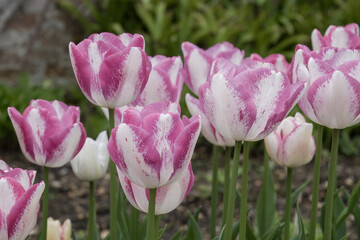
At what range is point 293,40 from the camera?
455 centimetres

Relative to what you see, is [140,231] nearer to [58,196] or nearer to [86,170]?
[86,170]

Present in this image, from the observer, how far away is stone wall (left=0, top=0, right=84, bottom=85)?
4254 millimetres

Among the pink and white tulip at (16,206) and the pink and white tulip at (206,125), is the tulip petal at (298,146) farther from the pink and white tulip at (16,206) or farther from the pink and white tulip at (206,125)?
the pink and white tulip at (16,206)

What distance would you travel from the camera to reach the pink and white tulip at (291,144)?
147 cm

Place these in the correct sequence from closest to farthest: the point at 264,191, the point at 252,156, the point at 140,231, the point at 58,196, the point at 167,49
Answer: the point at 140,231, the point at 264,191, the point at 58,196, the point at 252,156, the point at 167,49

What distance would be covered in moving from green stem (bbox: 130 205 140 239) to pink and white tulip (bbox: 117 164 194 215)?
454mm

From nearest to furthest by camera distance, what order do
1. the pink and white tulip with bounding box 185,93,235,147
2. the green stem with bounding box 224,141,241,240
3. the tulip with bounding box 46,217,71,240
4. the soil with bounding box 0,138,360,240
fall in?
1. the green stem with bounding box 224,141,241,240
2. the pink and white tulip with bounding box 185,93,235,147
3. the tulip with bounding box 46,217,71,240
4. the soil with bounding box 0,138,360,240

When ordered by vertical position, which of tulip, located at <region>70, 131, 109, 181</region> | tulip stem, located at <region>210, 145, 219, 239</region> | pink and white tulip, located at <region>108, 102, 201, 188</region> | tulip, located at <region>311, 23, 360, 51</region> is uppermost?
tulip, located at <region>311, 23, 360, 51</region>

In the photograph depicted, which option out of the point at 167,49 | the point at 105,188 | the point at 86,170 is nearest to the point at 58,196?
the point at 105,188

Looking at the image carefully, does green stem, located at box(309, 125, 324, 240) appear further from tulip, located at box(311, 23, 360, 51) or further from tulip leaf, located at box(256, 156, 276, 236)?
tulip leaf, located at box(256, 156, 276, 236)

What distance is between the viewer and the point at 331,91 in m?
1.11

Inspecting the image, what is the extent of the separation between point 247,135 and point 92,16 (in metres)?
3.83

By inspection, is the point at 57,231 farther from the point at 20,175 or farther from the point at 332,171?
the point at 332,171

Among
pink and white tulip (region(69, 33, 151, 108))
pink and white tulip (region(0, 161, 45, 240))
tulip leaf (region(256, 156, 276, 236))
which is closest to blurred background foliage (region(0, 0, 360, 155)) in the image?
tulip leaf (region(256, 156, 276, 236))
